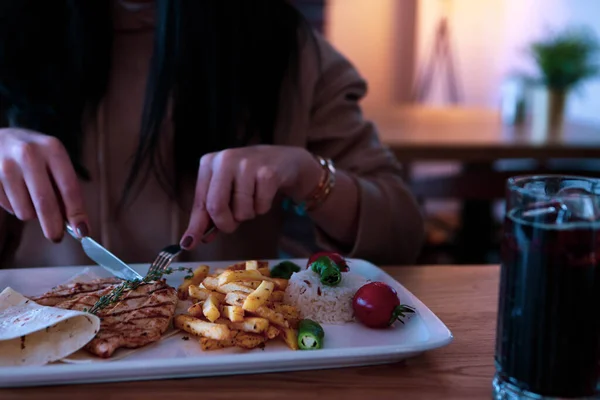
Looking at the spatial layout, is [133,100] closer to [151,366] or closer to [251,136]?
[251,136]

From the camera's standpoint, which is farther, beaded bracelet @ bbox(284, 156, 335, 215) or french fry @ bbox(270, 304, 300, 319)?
beaded bracelet @ bbox(284, 156, 335, 215)

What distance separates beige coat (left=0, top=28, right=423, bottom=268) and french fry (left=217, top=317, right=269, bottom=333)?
0.54 metres

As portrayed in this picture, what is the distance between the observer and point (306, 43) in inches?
59.8

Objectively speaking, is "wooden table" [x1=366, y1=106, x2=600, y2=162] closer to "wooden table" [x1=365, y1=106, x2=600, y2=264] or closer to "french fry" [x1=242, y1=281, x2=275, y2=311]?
"wooden table" [x1=365, y1=106, x2=600, y2=264]

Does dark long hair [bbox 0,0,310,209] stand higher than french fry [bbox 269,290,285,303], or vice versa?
dark long hair [bbox 0,0,310,209]

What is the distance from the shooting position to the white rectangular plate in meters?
0.67

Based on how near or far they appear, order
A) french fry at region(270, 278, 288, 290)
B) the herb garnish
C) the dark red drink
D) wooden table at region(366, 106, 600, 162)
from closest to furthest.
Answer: the dark red drink, the herb garnish, french fry at region(270, 278, 288, 290), wooden table at region(366, 106, 600, 162)

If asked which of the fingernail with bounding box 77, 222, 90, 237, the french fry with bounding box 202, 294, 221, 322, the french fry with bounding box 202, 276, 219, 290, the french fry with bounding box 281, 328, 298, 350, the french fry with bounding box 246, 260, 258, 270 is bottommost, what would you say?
the french fry with bounding box 281, 328, 298, 350

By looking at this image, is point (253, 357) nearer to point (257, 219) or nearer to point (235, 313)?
point (235, 313)

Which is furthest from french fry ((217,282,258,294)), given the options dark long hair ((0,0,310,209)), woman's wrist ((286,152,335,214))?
dark long hair ((0,0,310,209))

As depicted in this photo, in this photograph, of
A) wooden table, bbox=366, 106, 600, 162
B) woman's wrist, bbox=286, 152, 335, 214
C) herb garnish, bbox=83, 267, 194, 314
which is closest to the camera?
herb garnish, bbox=83, 267, 194, 314

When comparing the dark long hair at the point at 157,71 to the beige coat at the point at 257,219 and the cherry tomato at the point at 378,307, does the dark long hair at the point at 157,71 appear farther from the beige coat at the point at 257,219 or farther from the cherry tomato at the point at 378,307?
the cherry tomato at the point at 378,307

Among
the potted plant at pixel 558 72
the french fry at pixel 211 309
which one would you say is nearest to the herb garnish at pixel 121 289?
the french fry at pixel 211 309

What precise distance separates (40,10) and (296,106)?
566 millimetres
